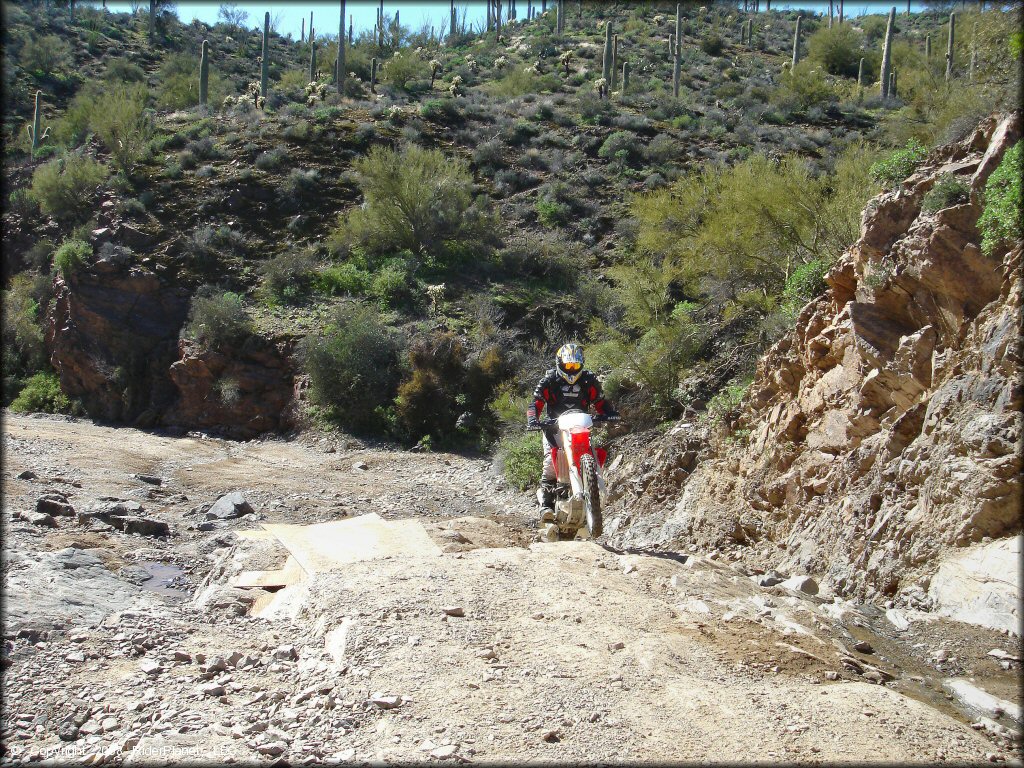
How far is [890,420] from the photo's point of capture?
25.1 ft

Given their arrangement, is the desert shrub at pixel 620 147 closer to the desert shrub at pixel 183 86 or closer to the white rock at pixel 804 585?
the desert shrub at pixel 183 86

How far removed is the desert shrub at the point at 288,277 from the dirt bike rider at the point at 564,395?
18857 mm

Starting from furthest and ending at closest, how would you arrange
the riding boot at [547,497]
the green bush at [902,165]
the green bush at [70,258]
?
1. the green bush at [70,258]
2. the green bush at [902,165]
3. the riding boot at [547,497]

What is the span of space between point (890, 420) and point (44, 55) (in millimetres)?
56770

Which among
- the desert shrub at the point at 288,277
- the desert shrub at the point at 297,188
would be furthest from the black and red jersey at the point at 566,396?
the desert shrub at the point at 297,188

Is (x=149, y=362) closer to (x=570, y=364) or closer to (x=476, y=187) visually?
(x=476, y=187)

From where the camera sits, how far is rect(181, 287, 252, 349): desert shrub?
78.0ft

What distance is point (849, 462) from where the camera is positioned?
7879 mm

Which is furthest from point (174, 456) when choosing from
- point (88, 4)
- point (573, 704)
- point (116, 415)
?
point (88, 4)

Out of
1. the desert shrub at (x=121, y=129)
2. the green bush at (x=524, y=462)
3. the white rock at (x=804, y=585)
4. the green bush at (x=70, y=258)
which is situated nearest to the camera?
the white rock at (x=804, y=585)

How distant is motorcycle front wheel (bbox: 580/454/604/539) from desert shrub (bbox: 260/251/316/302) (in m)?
20.1

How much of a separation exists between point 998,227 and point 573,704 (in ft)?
18.3

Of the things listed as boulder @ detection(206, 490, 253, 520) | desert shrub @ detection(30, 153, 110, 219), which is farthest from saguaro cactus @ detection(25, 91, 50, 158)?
boulder @ detection(206, 490, 253, 520)

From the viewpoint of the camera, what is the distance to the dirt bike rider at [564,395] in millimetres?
8789
